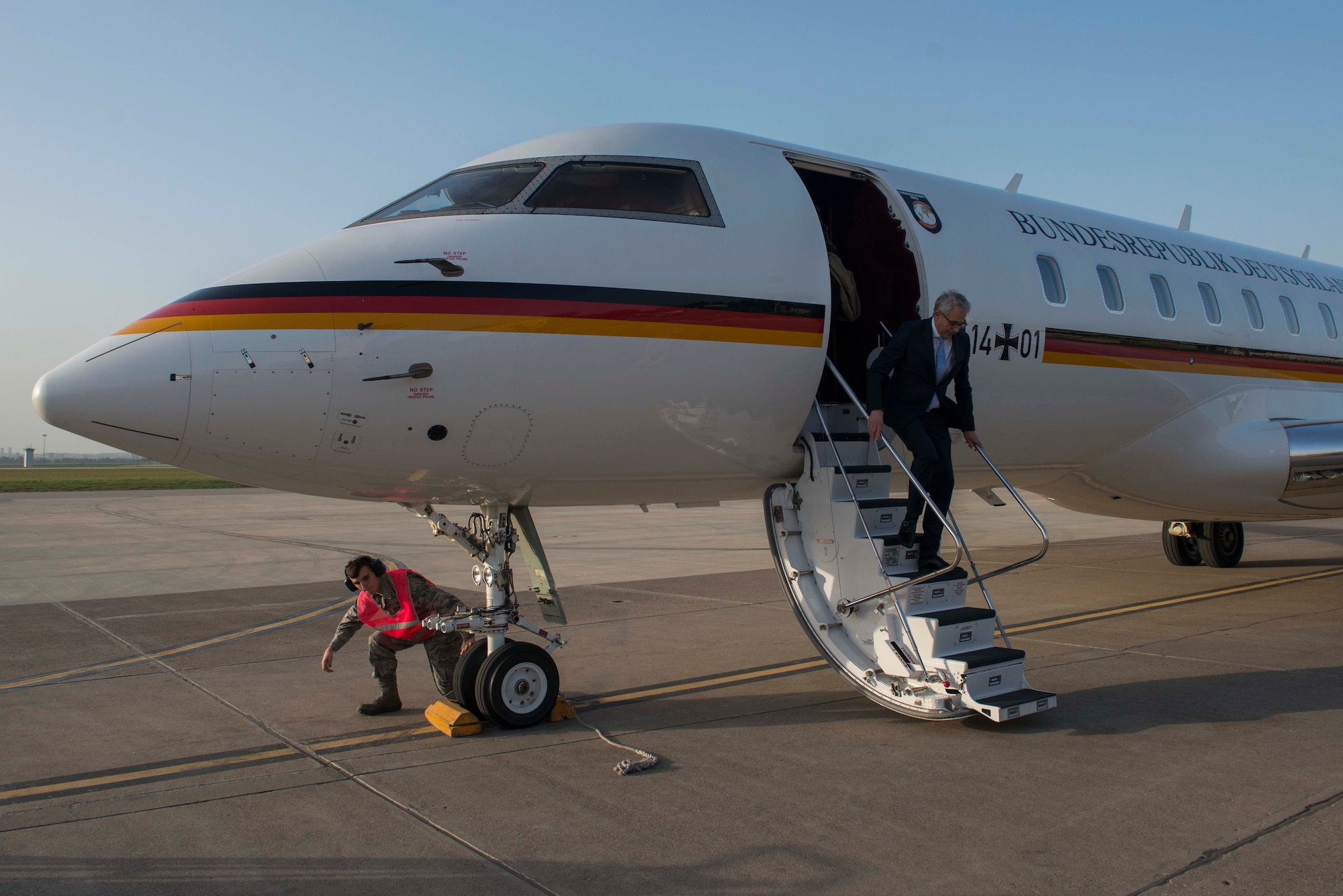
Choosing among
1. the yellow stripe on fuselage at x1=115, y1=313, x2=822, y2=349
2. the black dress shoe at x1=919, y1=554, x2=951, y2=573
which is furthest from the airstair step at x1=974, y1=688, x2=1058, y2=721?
the yellow stripe on fuselage at x1=115, y1=313, x2=822, y2=349

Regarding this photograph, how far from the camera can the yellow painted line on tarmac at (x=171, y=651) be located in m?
7.29

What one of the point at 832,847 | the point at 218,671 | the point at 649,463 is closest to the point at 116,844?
the point at 832,847

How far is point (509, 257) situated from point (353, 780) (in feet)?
9.33

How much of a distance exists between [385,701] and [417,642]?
0.42m

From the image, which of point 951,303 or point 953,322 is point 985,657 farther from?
point 951,303

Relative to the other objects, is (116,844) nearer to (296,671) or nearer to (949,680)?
(296,671)

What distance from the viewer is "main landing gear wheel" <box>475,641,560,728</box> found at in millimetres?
5719

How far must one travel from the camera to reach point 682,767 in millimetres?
4980

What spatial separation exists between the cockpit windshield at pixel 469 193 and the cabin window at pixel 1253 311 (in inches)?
299

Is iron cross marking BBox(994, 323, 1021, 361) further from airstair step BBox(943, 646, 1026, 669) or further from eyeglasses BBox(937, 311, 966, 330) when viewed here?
airstair step BBox(943, 646, 1026, 669)

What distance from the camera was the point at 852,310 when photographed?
7.18m

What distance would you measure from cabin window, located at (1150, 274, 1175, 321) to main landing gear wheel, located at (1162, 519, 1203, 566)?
618 centimetres

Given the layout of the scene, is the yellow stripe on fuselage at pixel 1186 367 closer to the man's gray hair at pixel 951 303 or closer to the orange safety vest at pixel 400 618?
the man's gray hair at pixel 951 303

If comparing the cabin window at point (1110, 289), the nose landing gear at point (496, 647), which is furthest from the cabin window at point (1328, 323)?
the nose landing gear at point (496, 647)
